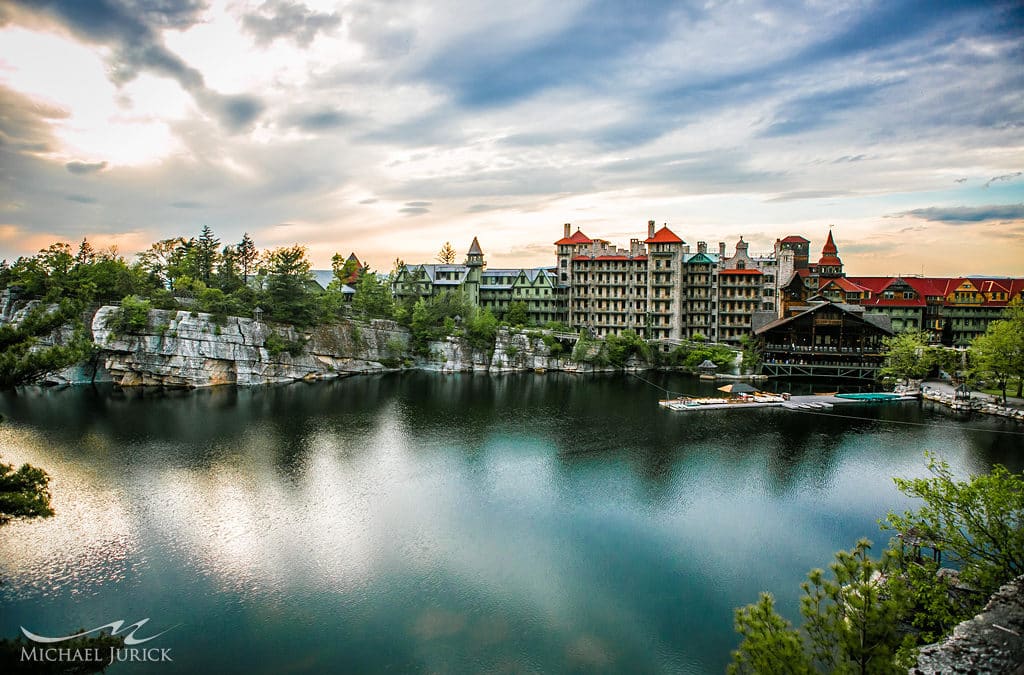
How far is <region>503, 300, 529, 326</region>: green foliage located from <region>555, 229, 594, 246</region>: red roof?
13395 mm

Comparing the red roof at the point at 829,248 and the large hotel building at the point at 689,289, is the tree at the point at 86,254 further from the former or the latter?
the red roof at the point at 829,248

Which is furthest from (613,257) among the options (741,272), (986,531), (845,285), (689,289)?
(986,531)

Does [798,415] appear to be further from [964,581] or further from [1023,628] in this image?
[1023,628]

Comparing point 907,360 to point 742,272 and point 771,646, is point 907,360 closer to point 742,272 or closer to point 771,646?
point 742,272

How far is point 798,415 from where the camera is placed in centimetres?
5416

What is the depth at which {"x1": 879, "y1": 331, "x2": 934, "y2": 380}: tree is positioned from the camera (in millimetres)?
66250

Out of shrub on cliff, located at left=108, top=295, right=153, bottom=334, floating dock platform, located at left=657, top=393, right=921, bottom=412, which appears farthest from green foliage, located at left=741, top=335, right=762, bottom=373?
shrub on cliff, located at left=108, top=295, right=153, bottom=334

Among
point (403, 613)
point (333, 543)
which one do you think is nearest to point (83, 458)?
point (333, 543)

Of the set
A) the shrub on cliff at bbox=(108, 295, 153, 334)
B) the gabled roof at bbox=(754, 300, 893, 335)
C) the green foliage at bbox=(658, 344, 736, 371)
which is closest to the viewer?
the shrub on cliff at bbox=(108, 295, 153, 334)

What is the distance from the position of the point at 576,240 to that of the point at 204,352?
5668cm

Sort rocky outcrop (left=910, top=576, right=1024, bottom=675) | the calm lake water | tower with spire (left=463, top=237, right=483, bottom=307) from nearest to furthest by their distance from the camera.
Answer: rocky outcrop (left=910, top=576, right=1024, bottom=675) → the calm lake water → tower with spire (left=463, top=237, right=483, bottom=307)

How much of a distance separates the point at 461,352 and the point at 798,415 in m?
45.7

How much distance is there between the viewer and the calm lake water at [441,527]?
67.5 ft

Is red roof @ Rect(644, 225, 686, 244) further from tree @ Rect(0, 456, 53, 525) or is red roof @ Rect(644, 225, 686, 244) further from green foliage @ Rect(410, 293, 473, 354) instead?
tree @ Rect(0, 456, 53, 525)
